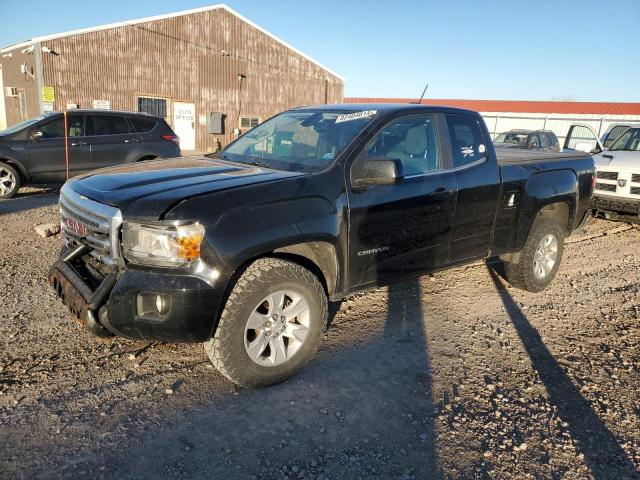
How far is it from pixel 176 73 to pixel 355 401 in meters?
21.4

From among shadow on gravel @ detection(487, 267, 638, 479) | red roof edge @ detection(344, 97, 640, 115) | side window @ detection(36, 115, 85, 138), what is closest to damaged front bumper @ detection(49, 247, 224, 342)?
shadow on gravel @ detection(487, 267, 638, 479)

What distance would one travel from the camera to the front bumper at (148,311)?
281 centimetres

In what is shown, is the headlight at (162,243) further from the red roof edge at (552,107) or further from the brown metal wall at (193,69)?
the red roof edge at (552,107)

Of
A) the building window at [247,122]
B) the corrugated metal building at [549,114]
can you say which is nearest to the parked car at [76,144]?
the building window at [247,122]

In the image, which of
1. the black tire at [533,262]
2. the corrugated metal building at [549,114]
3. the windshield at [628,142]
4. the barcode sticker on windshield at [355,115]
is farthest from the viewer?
the corrugated metal building at [549,114]

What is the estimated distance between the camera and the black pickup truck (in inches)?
112

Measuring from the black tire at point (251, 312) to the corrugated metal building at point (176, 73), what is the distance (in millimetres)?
17577

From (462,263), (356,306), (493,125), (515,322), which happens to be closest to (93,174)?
(356,306)

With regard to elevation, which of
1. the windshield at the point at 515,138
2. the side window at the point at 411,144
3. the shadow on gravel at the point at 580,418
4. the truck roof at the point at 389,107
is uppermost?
the truck roof at the point at 389,107

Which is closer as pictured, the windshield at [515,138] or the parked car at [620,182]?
the parked car at [620,182]

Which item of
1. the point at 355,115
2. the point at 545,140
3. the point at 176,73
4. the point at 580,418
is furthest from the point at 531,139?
the point at 176,73

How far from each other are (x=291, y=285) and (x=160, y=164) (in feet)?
5.25

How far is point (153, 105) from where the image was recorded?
21.3m

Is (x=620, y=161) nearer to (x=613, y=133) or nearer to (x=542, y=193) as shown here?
(x=613, y=133)
